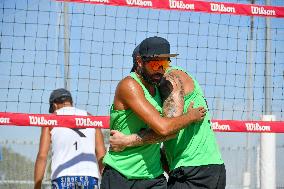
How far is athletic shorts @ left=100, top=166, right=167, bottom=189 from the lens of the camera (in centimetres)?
639

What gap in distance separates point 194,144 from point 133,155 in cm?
49

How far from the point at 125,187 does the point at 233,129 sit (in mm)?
2759

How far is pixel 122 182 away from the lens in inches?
251

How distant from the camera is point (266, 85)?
1043 cm

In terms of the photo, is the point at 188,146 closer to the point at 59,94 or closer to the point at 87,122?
the point at 87,122

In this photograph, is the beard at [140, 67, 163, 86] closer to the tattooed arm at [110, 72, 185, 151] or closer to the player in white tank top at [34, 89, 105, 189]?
the tattooed arm at [110, 72, 185, 151]

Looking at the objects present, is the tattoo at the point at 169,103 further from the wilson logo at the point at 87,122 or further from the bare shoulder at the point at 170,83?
the wilson logo at the point at 87,122

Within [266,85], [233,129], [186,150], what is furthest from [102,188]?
[266,85]

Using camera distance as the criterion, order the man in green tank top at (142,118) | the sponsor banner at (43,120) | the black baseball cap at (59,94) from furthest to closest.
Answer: the black baseball cap at (59,94), the sponsor banner at (43,120), the man in green tank top at (142,118)

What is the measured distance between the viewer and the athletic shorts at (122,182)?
639 centimetres

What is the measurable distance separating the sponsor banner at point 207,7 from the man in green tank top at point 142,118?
242cm

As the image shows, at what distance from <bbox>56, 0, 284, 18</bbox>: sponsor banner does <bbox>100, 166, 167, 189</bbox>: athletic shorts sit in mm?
2771

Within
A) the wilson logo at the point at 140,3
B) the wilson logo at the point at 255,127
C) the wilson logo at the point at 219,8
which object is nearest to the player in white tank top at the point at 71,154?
the wilson logo at the point at 140,3

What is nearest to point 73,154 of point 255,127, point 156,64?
A: point 255,127
